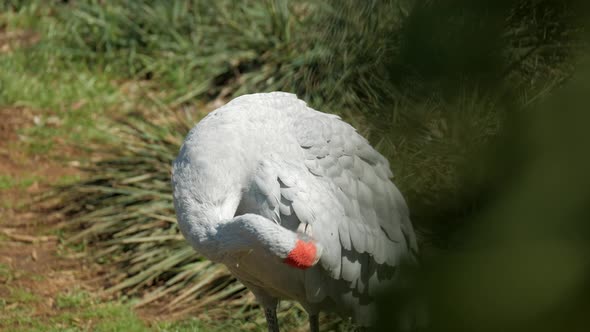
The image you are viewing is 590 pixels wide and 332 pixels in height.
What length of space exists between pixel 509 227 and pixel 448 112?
18cm

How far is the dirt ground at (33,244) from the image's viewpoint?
6.25 m

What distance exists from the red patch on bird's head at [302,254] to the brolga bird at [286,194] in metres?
0.34

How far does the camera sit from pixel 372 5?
0.91m

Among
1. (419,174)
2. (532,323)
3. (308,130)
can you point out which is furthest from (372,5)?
(308,130)

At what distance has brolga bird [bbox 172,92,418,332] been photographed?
387 cm

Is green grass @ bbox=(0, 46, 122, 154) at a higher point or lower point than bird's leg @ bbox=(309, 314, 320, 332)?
lower

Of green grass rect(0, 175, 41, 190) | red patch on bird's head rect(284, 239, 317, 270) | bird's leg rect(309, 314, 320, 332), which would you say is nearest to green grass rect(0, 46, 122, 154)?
green grass rect(0, 175, 41, 190)

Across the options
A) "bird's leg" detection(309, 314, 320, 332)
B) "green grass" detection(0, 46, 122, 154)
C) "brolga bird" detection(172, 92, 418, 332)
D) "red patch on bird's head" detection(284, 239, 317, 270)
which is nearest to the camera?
"red patch on bird's head" detection(284, 239, 317, 270)

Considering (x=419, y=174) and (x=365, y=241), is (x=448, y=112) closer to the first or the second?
(x=419, y=174)

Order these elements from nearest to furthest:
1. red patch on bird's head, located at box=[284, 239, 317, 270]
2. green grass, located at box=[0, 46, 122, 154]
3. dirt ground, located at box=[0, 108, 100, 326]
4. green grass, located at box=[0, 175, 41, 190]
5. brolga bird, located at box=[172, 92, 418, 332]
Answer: red patch on bird's head, located at box=[284, 239, 317, 270] → brolga bird, located at box=[172, 92, 418, 332] → dirt ground, located at box=[0, 108, 100, 326] → green grass, located at box=[0, 175, 41, 190] → green grass, located at box=[0, 46, 122, 154]

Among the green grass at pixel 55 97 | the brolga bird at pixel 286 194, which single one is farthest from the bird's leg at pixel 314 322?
the green grass at pixel 55 97

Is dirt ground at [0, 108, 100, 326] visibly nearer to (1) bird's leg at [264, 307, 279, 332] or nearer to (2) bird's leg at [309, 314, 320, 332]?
(1) bird's leg at [264, 307, 279, 332]

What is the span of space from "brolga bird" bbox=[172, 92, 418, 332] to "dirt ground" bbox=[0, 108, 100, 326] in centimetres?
247

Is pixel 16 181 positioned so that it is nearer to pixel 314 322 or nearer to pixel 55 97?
pixel 55 97
